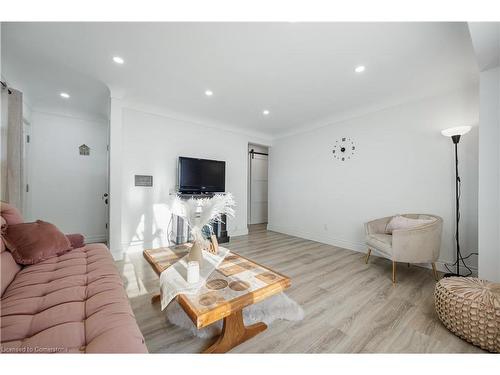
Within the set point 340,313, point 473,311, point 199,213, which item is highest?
point 199,213

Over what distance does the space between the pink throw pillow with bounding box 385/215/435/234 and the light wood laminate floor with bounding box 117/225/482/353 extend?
568mm

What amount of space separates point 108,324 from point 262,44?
2.34 meters

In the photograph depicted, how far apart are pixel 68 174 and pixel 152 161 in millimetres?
1747

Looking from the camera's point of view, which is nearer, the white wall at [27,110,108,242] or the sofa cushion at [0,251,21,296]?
the sofa cushion at [0,251,21,296]

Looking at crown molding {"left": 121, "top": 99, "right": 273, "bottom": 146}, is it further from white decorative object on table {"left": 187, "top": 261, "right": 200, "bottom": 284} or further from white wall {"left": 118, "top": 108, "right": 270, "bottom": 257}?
white decorative object on table {"left": 187, "top": 261, "right": 200, "bottom": 284}

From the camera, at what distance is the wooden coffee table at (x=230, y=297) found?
1057 millimetres

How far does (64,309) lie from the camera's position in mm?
970

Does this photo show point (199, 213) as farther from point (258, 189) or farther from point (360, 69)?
point (258, 189)

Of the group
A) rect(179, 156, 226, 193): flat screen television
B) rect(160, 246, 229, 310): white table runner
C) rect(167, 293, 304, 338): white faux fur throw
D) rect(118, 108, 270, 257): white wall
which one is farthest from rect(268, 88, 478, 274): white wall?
rect(160, 246, 229, 310): white table runner

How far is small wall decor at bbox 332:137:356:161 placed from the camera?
3.47 meters

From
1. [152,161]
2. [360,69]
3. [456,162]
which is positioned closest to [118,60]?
[152,161]

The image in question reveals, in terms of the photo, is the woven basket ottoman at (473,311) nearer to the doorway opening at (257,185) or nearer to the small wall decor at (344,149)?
the small wall decor at (344,149)

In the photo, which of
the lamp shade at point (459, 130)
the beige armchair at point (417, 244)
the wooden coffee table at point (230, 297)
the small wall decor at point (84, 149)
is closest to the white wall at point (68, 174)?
the small wall decor at point (84, 149)
